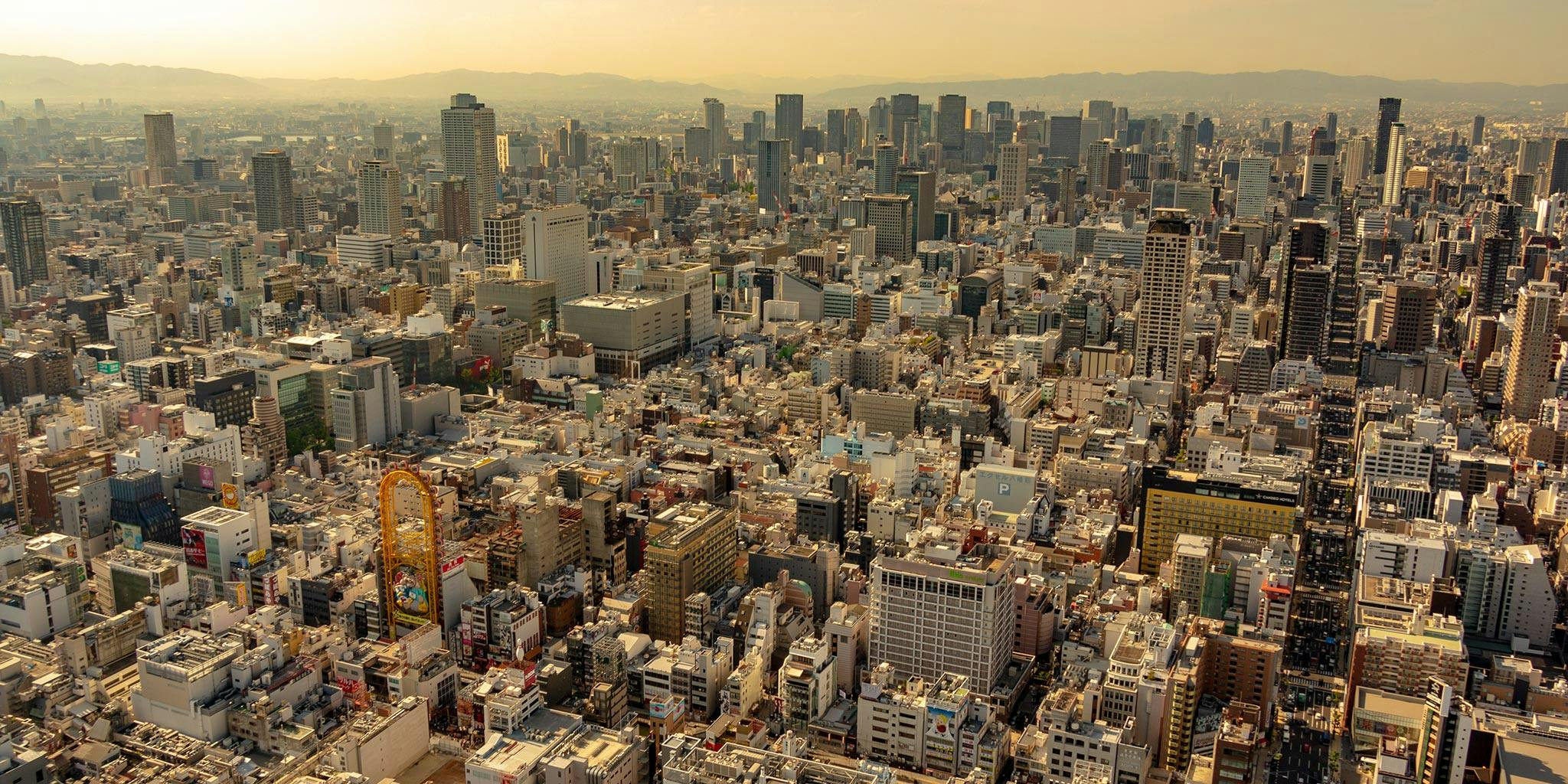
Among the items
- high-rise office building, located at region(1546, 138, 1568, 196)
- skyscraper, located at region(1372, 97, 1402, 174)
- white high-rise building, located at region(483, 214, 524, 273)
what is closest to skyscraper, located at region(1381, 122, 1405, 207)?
skyscraper, located at region(1372, 97, 1402, 174)

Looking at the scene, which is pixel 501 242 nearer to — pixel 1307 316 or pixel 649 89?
pixel 1307 316

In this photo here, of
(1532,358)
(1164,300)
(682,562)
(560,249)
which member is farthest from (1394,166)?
(682,562)

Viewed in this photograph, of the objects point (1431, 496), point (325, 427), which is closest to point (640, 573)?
point (325, 427)

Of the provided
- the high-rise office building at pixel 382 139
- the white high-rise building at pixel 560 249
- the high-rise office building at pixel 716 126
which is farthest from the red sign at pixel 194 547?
the high-rise office building at pixel 716 126

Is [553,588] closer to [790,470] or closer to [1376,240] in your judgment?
[790,470]

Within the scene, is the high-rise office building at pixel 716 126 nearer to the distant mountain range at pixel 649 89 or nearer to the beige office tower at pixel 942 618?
the distant mountain range at pixel 649 89

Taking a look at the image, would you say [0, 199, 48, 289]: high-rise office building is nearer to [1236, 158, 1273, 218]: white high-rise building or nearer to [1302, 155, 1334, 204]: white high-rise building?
[1236, 158, 1273, 218]: white high-rise building
